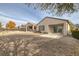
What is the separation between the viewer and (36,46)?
2.26 metres

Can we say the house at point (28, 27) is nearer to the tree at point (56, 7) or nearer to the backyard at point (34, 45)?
the backyard at point (34, 45)

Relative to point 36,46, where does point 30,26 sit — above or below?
above

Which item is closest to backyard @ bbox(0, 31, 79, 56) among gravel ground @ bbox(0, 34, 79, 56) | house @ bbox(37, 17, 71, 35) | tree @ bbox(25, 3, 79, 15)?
gravel ground @ bbox(0, 34, 79, 56)

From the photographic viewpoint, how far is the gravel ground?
223 centimetres

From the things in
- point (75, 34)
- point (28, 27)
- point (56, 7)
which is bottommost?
point (75, 34)

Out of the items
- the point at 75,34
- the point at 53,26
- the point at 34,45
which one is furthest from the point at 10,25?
the point at 75,34

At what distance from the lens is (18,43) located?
2285 millimetres

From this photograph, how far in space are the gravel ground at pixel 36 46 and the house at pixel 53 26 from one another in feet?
0.36

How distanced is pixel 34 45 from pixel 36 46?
0.11ft

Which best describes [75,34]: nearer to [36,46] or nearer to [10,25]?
[36,46]

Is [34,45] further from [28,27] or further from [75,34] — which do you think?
[75,34]

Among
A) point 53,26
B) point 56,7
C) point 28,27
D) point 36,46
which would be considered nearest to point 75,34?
point 53,26

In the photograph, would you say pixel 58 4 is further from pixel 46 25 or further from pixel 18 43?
pixel 18 43

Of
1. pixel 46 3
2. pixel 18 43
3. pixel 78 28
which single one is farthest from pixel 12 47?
pixel 78 28
